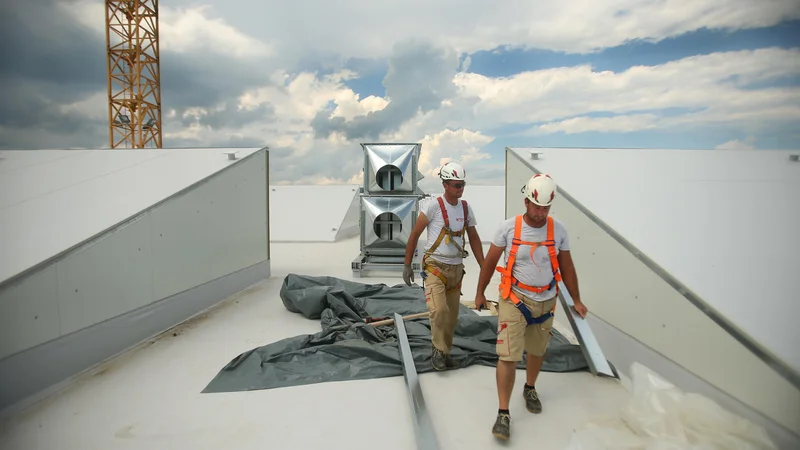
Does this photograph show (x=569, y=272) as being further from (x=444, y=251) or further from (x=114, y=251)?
(x=114, y=251)

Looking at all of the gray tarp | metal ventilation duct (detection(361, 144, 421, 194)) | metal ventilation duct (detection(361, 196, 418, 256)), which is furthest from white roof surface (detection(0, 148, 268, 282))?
metal ventilation duct (detection(361, 196, 418, 256))

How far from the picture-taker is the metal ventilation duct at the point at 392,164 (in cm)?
684

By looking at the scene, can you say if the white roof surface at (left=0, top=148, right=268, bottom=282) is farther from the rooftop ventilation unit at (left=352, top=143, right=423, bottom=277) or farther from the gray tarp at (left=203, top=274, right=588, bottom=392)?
the rooftop ventilation unit at (left=352, top=143, right=423, bottom=277)

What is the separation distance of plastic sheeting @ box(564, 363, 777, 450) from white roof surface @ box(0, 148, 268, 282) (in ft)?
9.38

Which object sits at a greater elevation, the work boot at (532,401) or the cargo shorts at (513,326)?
the cargo shorts at (513,326)

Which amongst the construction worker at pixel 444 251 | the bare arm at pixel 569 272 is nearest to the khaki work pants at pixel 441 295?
the construction worker at pixel 444 251

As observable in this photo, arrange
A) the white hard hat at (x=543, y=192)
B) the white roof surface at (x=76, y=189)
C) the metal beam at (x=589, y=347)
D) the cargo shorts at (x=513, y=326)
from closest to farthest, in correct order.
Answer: the white hard hat at (x=543, y=192) → the cargo shorts at (x=513, y=326) → the white roof surface at (x=76, y=189) → the metal beam at (x=589, y=347)

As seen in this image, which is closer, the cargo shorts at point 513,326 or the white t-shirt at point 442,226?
the cargo shorts at point 513,326

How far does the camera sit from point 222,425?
2.47 meters

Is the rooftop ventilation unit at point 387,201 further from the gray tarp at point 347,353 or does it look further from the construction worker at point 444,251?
the construction worker at point 444,251

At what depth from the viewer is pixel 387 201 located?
6781mm

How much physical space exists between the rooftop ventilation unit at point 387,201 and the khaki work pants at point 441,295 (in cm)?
349

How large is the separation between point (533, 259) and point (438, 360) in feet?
4.08

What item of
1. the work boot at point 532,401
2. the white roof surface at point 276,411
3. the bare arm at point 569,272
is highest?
the bare arm at point 569,272
